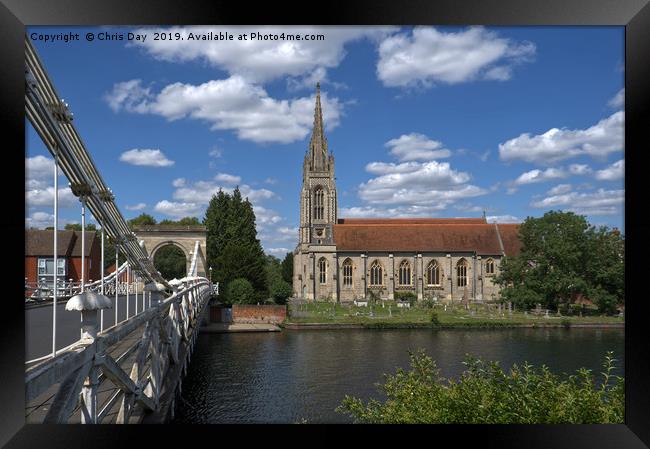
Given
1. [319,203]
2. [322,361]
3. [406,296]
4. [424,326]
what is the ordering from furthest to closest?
[319,203]
[406,296]
[424,326]
[322,361]

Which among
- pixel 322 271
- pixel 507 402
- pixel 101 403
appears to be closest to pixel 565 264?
pixel 322 271

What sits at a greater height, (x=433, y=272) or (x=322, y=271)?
(x=322, y=271)

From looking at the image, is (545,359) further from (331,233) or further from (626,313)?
(331,233)

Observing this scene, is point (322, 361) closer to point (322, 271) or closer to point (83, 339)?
point (83, 339)

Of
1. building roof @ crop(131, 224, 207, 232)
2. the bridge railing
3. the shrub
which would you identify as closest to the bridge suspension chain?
the bridge railing

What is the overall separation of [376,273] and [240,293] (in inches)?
642

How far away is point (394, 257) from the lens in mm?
47531

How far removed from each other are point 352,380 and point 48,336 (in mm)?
11399

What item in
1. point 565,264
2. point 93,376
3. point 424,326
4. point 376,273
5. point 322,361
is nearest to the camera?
point 93,376

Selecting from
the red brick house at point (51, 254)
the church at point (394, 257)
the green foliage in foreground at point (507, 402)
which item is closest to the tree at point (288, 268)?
the church at point (394, 257)

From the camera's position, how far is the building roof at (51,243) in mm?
23844

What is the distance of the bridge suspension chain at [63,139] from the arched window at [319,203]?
4462cm

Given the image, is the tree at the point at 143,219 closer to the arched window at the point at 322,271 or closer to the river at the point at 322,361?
the arched window at the point at 322,271

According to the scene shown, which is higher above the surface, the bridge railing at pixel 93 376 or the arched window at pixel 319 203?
the arched window at pixel 319 203
